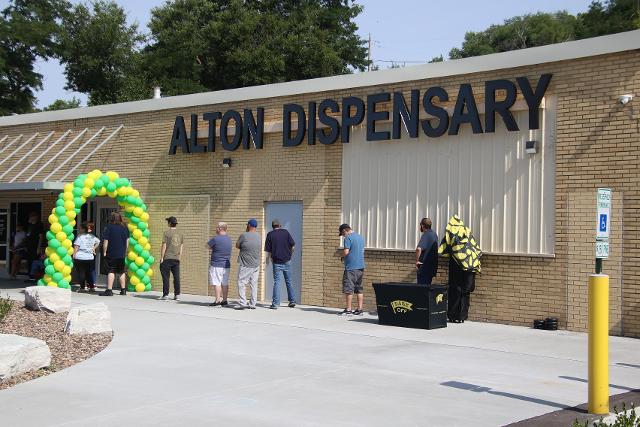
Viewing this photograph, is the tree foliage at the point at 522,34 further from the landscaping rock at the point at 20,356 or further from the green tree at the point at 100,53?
the landscaping rock at the point at 20,356

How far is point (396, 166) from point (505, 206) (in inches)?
98.1

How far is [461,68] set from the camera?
15.3 m

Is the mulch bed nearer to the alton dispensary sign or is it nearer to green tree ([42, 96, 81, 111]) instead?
the alton dispensary sign

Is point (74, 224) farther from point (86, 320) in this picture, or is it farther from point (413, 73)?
point (413, 73)

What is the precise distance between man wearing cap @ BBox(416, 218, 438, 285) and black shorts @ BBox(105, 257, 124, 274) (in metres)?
7.46

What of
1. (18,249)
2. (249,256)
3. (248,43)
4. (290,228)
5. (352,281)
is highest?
(248,43)

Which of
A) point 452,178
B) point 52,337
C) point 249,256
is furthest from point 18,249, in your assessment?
point 452,178

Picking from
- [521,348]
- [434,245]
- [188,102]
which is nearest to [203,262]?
[188,102]

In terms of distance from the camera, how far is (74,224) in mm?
18906

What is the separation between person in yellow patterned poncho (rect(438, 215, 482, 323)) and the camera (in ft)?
A: 47.4

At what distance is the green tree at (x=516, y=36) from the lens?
198 feet

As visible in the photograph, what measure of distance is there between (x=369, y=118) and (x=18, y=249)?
11.5 metres

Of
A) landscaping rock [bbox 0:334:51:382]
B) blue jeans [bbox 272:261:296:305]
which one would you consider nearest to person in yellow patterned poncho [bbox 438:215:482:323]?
blue jeans [bbox 272:261:296:305]

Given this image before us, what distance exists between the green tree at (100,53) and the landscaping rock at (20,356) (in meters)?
45.6
